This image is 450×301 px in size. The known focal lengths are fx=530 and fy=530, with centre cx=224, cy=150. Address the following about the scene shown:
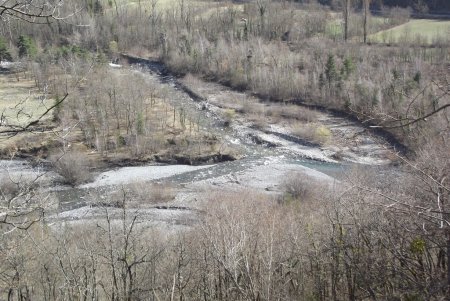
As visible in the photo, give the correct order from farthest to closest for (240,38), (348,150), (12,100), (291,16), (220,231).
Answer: (291,16) < (240,38) < (12,100) < (348,150) < (220,231)

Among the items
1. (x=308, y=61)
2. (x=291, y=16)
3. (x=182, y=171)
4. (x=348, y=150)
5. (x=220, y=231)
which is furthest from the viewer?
(x=291, y=16)

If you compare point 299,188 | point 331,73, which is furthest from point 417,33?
point 299,188

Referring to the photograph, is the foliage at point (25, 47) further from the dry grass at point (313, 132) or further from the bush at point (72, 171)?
the dry grass at point (313, 132)

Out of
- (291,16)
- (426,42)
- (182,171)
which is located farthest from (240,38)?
(182,171)

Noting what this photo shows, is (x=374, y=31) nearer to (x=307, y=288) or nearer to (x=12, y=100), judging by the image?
(x=12, y=100)

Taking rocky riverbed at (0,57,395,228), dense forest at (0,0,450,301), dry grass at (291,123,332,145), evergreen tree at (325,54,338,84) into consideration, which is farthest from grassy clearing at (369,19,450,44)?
dry grass at (291,123,332,145)

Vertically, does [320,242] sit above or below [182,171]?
above

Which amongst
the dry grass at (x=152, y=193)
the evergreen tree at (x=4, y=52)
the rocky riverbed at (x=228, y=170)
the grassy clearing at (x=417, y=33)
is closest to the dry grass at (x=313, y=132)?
the rocky riverbed at (x=228, y=170)
